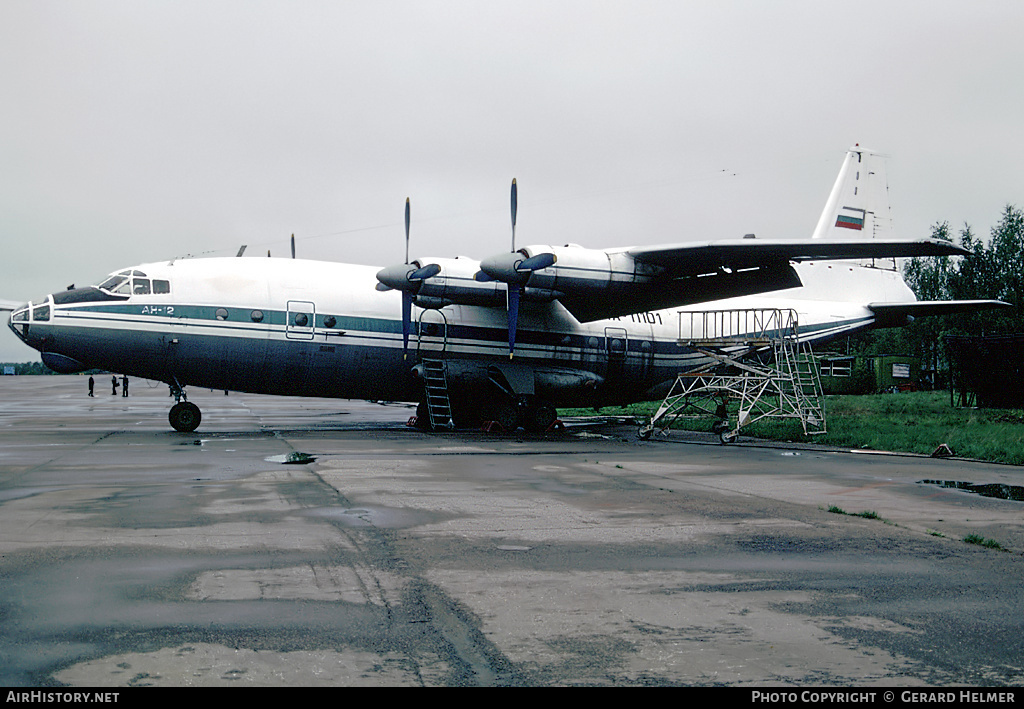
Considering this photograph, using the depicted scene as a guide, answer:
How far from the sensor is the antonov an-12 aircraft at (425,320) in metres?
20.2

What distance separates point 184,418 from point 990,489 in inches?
701

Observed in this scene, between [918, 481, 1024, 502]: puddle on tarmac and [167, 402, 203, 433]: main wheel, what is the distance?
16.7m

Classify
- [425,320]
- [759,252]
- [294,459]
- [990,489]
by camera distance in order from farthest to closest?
[425,320] < [759,252] < [294,459] < [990,489]

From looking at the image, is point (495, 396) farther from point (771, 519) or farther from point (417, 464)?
point (771, 519)

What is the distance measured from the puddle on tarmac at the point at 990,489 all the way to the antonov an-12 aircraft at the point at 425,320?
8.00m

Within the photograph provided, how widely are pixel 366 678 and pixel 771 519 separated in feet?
20.0

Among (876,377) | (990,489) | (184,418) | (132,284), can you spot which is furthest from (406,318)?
(876,377)

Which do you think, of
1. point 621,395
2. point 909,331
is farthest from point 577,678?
point 909,331

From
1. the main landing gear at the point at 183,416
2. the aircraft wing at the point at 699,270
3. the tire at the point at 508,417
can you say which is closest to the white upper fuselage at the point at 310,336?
the main landing gear at the point at 183,416

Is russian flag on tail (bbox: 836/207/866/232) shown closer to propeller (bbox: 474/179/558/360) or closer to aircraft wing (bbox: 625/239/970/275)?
aircraft wing (bbox: 625/239/970/275)

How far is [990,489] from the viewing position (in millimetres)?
11570

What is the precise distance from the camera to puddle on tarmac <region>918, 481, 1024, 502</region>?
10.8 metres

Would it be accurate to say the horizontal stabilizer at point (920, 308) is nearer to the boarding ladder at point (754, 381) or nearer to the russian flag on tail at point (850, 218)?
the russian flag on tail at point (850, 218)

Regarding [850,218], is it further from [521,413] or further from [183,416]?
[183,416]
